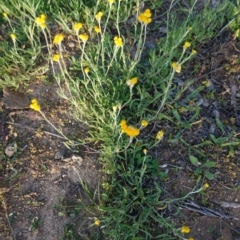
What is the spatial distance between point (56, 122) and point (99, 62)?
0.52 metres

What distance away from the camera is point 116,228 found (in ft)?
7.53

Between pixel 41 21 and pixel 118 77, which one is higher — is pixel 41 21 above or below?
above

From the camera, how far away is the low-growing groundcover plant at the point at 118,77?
93.3 inches

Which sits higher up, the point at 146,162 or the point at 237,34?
the point at 237,34

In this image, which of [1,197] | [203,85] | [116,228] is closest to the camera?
[116,228]

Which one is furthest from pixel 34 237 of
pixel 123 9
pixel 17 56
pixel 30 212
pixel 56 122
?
pixel 123 9

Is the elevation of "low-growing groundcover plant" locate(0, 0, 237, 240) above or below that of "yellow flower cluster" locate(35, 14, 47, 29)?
below

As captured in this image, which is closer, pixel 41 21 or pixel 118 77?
pixel 41 21

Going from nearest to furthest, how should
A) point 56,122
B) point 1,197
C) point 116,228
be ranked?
point 116,228 < point 1,197 < point 56,122

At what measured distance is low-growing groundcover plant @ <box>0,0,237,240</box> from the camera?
2369 millimetres

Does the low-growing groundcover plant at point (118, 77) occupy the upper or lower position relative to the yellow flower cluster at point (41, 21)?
lower

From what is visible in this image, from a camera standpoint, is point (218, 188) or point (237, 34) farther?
point (237, 34)

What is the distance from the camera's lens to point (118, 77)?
2.77 meters

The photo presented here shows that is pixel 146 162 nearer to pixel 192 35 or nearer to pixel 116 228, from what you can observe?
pixel 116 228
